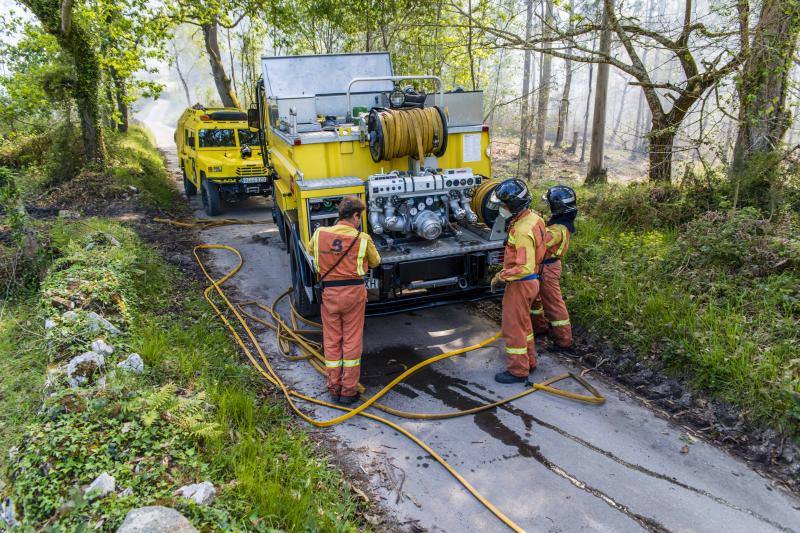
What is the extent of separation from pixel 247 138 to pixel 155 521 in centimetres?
1078

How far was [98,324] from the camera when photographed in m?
4.88

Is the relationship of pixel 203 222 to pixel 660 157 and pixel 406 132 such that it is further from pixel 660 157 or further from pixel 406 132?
pixel 660 157

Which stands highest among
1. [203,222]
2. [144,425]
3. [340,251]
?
[340,251]

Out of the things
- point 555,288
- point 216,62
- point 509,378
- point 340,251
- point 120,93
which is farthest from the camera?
point 216,62

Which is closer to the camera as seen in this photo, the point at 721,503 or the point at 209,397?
the point at 721,503

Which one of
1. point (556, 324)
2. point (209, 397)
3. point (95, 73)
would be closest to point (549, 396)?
point (556, 324)

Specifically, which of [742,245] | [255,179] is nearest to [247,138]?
[255,179]

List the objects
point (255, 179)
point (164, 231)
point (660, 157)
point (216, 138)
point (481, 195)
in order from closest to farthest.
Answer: point (481, 195)
point (660, 157)
point (164, 231)
point (255, 179)
point (216, 138)

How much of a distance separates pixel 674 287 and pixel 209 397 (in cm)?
454

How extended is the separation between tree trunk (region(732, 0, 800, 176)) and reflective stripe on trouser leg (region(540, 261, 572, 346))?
2.92 metres

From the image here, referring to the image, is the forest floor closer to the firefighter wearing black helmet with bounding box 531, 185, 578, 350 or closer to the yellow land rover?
the firefighter wearing black helmet with bounding box 531, 185, 578, 350

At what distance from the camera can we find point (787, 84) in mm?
6066

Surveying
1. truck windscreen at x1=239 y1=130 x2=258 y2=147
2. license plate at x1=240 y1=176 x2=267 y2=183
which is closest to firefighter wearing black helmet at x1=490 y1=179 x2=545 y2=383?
license plate at x1=240 y1=176 x2=267 y2=183

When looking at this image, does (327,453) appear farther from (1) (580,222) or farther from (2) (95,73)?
(2) (95,73)
